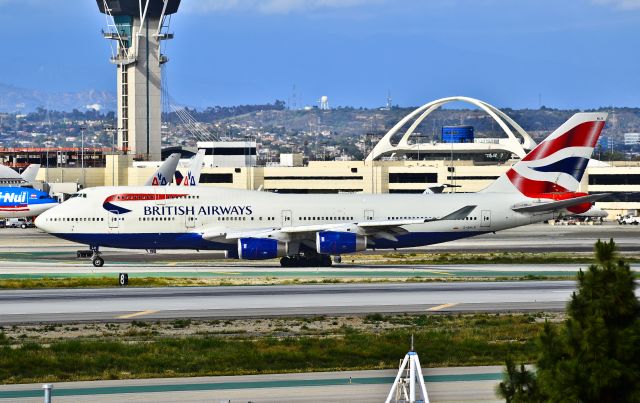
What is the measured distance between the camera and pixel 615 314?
17.1m

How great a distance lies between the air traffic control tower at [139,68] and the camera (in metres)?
181

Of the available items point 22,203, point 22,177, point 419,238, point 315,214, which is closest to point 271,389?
point 315,214

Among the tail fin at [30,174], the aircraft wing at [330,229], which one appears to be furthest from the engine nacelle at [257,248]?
the tail fin at [30,174]

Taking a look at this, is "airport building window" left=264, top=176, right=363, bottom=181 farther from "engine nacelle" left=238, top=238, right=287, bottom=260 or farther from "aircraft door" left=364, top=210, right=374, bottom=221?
"engine nacelle" left=238, top=238, right=287, bottom=260

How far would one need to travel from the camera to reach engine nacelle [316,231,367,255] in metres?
63.5

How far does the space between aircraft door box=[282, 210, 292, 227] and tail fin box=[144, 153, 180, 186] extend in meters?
32.2

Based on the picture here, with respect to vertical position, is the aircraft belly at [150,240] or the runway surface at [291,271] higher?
the aircraft belly at [150,240]

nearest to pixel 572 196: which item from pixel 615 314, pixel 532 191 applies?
pixel 532 191

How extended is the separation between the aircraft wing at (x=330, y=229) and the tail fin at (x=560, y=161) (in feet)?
18.3

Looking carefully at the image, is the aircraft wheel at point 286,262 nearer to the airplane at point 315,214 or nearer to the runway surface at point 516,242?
the airplane at point 315,214

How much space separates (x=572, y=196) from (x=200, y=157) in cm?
5284

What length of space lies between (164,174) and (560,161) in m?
42.6

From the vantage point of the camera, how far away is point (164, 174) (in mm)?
99562

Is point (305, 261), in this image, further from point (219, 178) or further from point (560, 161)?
point (219, 178)
